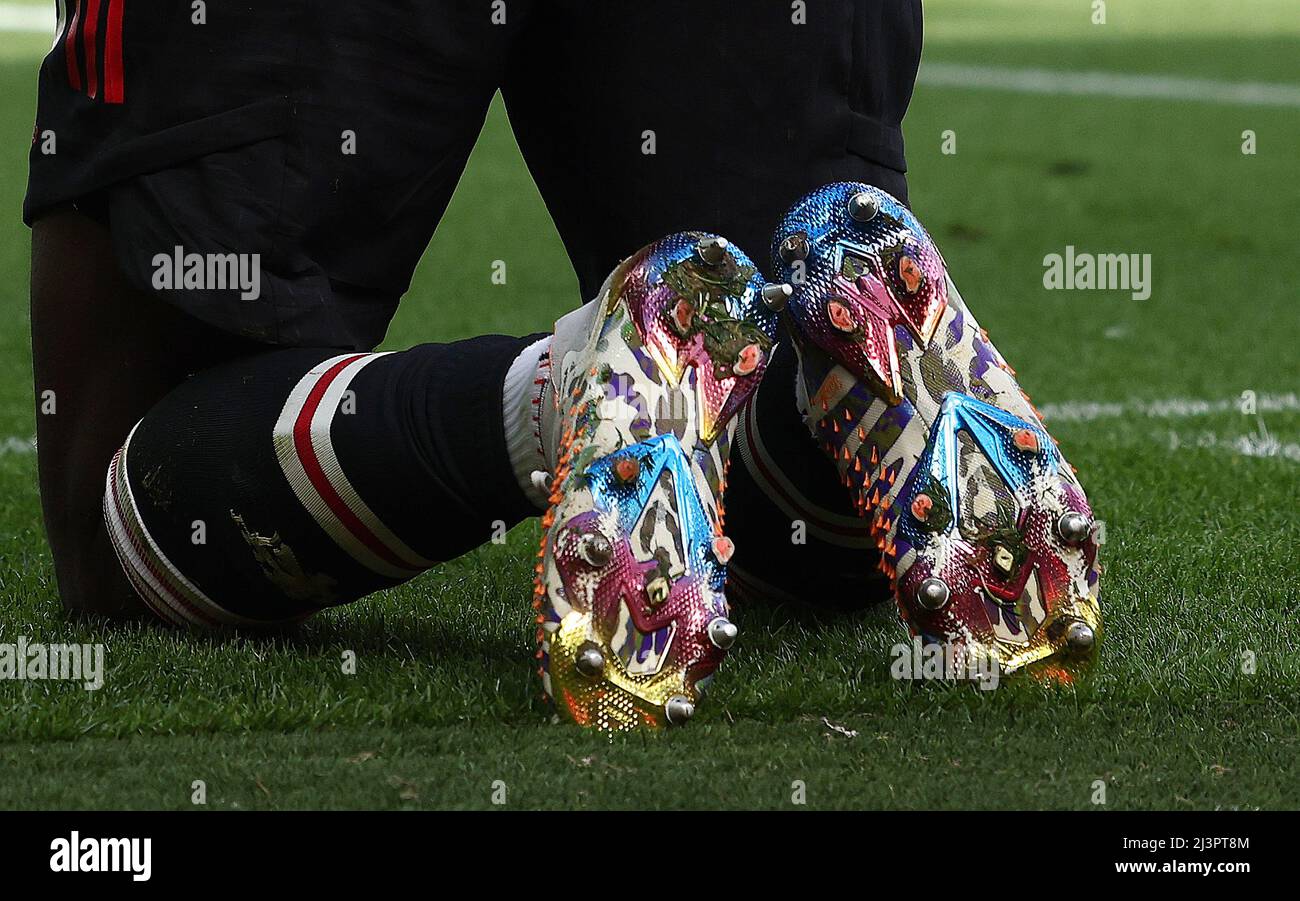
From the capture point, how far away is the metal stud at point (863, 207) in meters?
1.79

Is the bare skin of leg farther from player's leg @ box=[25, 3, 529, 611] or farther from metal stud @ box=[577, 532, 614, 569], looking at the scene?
metal stud @ box=[577, 532, 614, 569]

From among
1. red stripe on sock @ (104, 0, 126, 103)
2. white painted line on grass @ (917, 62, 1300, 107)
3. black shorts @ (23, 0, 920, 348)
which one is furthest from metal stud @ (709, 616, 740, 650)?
white painted line on grass @ (917, 62, 1300, 107)

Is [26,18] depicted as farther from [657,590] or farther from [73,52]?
[657,590]

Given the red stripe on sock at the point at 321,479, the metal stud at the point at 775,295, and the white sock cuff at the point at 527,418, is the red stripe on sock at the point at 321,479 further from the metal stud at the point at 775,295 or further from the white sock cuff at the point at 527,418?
the metal stud at the point at 775,295

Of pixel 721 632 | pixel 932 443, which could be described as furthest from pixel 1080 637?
pixel 721 632

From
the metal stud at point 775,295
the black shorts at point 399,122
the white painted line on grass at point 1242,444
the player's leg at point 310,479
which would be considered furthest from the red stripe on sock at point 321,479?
the white painted line on grass at point 1242,444

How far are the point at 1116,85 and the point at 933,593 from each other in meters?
8.10

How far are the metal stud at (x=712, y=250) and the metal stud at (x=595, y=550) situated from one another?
0.29 metres

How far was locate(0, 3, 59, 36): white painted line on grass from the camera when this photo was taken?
1099 cm

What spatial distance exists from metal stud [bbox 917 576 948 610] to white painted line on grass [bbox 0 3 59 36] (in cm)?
1003

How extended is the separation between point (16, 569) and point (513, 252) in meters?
3.46

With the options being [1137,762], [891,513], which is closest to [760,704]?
[891,513]

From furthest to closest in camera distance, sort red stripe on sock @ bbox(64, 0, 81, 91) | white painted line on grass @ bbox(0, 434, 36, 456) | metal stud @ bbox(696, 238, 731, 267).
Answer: white painted line on grass @ bbox(0, 434, 36, 456) → red stripe on sock @ bbox(64, 0, 81, 91) → metal stud @ bbox(696, 238, 731, 267)

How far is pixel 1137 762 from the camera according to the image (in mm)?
1529
